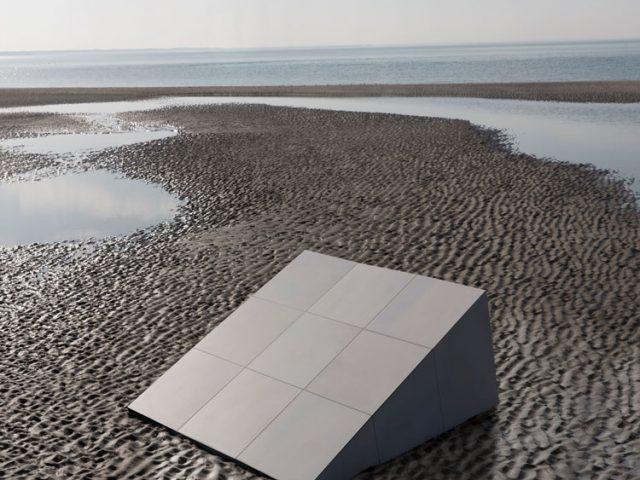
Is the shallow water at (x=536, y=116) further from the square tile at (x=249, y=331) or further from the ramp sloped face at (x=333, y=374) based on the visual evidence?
the square tile at (x=249, y=331)

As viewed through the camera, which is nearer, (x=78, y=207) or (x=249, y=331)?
(x=249, y=331)

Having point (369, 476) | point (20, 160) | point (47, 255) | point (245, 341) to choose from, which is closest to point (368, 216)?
point (47, 255)

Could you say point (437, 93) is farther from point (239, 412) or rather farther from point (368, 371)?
point (239, 412)

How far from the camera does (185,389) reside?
10531mm

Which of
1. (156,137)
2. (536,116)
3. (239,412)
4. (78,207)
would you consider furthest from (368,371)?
(536,116)

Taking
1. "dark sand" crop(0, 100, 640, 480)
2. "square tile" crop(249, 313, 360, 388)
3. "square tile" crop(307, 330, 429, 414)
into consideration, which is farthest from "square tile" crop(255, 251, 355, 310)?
"dark sand" crop(0, 100, 640, 480)

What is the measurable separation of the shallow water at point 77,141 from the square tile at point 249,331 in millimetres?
31002

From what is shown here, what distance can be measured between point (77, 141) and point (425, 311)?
38.1 meters

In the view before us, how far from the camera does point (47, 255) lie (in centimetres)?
2052

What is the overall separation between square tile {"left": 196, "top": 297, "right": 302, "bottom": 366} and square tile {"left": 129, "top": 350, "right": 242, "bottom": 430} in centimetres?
19

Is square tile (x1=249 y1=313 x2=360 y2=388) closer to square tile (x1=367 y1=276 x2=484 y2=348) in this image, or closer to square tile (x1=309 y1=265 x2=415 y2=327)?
square tile (x1=309 y1=265 x2=415 y2=327)

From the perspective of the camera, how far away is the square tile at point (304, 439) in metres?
8.57

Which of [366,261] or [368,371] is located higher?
[368,371]

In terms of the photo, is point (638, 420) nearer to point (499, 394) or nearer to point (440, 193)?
point (499, 394)
